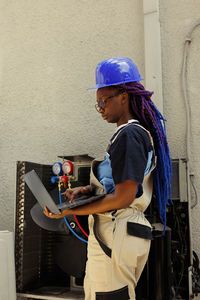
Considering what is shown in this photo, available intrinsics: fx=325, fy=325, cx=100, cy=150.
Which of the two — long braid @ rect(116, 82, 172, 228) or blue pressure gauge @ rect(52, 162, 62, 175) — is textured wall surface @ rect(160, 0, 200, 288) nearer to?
blue pressure gauge @ rect(52, 162, 62, 175)

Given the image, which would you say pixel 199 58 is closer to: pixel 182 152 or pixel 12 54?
pixel 182 152

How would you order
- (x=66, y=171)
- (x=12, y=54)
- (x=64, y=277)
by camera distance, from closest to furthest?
(x=66, y=171) < (x=64, y=277) < (x=12, y=54)

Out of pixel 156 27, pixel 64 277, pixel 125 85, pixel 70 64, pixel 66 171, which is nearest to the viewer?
pixel 125 85

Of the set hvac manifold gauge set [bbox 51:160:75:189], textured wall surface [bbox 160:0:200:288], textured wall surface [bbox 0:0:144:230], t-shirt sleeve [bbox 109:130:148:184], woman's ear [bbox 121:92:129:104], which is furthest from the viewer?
textured wall surface [bbox 0:0:144:230]

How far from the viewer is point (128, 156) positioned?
120 centimetres

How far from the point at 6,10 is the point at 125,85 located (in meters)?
2.24

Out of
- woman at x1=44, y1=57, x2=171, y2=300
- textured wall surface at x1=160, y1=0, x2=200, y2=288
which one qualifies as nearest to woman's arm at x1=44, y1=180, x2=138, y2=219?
woman at x1=44, y1=57, x2=171, y2=300

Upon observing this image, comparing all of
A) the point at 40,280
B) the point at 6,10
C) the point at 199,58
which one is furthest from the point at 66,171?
the point at 6,10

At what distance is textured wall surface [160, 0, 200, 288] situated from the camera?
8.08 ft

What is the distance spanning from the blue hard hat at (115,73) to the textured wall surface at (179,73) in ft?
3.65

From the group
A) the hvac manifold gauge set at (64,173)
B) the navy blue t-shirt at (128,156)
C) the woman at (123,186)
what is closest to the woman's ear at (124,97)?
the woman at (123,186)

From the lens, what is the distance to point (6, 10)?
3.13m

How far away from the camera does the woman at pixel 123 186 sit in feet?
4.01

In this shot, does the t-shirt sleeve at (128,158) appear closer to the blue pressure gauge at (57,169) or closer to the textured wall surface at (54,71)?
the blue pressure gauge at (57,169)
